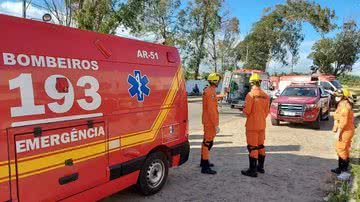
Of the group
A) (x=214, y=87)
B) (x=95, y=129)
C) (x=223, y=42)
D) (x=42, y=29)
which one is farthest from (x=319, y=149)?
(x=223, y=42)

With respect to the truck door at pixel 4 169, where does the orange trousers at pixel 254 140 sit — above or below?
below

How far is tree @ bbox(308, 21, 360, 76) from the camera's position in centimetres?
4722

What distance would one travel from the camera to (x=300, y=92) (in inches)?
608

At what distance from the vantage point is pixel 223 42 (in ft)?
152

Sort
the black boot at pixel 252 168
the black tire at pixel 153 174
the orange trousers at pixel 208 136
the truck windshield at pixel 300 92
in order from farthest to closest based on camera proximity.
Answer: the truck windshield at pixel 300 92 < the black boot at pixel 252 168 < the orange trousers at pixel 208 136 < the black tire at pixel 153 174

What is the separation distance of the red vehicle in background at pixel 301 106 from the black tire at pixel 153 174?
369 inches

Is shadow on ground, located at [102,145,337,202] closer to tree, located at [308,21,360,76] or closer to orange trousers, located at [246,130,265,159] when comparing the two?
orange trousers, located at [246,130,265,159]

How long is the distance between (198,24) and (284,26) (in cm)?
1351

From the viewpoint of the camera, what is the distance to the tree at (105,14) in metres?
14.2

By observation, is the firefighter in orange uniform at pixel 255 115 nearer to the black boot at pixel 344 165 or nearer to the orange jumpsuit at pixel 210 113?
the orange jumpsuit at pixel 210 113

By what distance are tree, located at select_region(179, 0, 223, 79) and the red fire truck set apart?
33.2 m

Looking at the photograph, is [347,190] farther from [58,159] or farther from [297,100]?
[297,100]

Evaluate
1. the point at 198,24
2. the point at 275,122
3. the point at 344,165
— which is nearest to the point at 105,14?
the point at 275,122

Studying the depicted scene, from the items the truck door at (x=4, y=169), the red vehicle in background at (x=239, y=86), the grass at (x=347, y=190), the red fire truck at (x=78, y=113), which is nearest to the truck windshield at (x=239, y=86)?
the red vehicle in background at (x=239, y=86)
